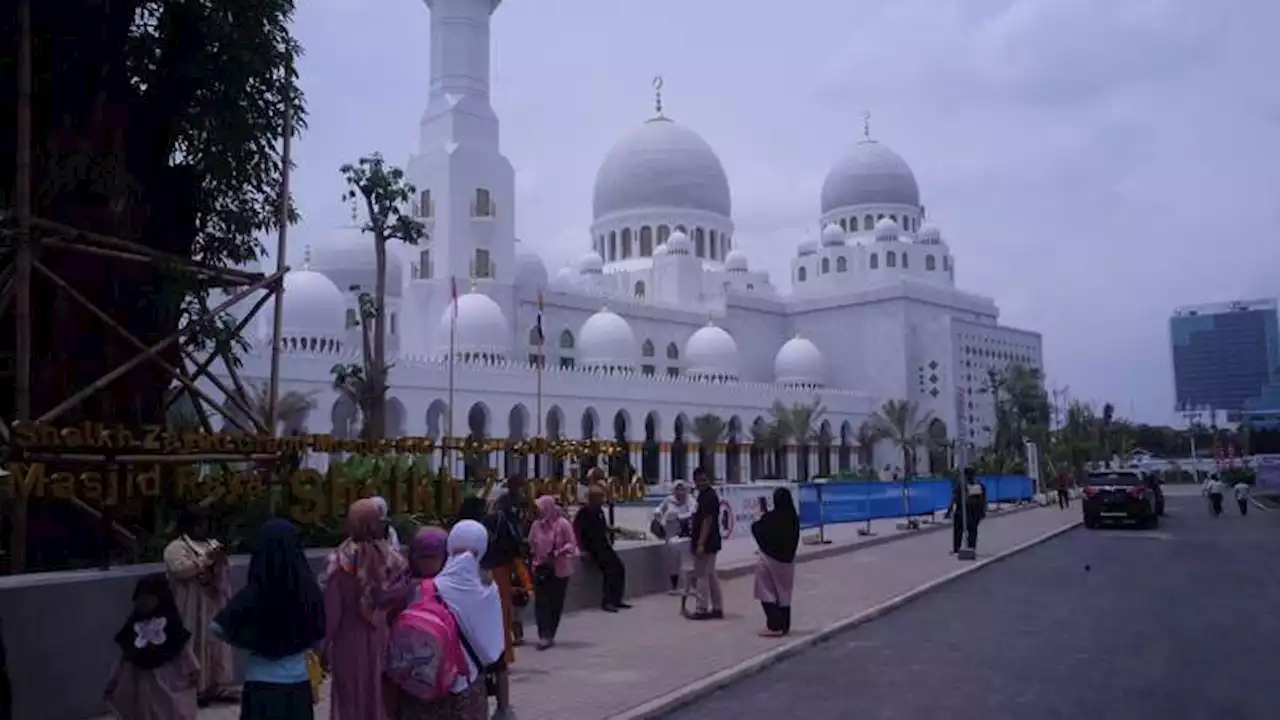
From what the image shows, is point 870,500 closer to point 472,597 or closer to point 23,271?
point 23,271

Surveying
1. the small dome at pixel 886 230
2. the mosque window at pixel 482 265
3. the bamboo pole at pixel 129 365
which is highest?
the small dome at pixel 886 230

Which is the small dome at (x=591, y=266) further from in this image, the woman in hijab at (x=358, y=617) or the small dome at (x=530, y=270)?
the woman in hijab at (x=358, y=617)

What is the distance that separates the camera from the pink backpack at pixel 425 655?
4.22m

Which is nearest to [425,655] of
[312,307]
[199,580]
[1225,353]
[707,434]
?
[199,580]

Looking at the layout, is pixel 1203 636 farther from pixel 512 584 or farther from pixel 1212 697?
pixel 512 584

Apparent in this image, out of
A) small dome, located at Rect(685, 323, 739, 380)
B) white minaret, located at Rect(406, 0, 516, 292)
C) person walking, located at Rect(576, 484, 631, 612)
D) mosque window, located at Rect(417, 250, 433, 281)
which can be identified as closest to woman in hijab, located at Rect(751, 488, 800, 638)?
person walking, located at Rect(576, 484, 631, 612)

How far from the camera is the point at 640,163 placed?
5716 centimetres

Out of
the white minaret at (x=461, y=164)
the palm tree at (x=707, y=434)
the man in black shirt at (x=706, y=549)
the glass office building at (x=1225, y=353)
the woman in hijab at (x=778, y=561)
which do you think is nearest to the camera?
the woman in hijab at (x=778, y=561)

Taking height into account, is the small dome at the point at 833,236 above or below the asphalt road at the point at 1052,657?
above

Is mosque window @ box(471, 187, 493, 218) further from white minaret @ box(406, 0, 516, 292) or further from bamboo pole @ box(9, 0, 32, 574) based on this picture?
bamboo pole @ box(9, 0, 32, 574)

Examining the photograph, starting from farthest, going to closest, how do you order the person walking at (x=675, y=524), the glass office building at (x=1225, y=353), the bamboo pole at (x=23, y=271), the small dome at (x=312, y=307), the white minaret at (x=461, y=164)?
the glass office building at (x=1225, y=353), the white minaret at (x=461, y=164), the small dome at (x=312, y=307), the person walking at (x=675, y=524), the bamboo pole at (x=23, y=271)

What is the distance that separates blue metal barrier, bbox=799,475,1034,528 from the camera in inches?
824

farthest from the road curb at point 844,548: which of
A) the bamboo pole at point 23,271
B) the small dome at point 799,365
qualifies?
the small dome at point 799,365

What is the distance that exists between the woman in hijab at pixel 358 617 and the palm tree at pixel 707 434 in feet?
127
